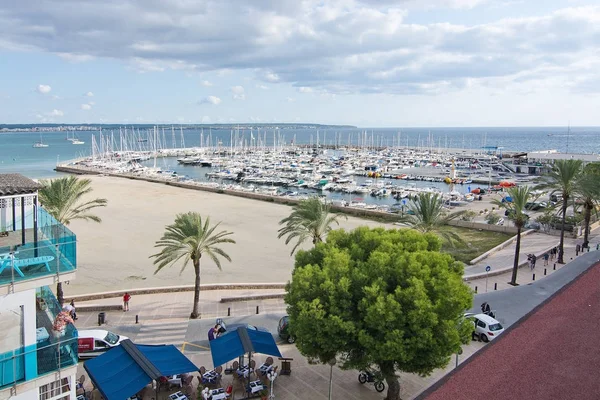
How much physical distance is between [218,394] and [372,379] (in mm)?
4853

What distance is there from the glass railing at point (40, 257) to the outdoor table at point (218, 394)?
5.58 metres

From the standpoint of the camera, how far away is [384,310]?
12.0 metres

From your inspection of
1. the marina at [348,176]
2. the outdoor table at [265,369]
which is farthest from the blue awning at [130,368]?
the marina at [348,176]

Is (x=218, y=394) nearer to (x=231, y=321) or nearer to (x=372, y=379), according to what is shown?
(x=372, y=379)

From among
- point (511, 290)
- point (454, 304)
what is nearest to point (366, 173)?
point (511, 290)

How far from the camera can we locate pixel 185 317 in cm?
2053

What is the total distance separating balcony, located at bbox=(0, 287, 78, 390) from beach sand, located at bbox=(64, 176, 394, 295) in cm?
1699

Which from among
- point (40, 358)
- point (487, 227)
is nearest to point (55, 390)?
point (40, 358)

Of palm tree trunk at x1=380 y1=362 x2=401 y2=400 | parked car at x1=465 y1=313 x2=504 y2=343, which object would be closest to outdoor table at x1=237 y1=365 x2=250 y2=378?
palm tree trunk at x1=380 y1=362 x2=401 y2=400

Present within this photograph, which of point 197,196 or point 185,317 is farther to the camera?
point 197,196

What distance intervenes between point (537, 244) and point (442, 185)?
50565 millimetres

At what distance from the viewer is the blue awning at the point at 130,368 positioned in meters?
12.4

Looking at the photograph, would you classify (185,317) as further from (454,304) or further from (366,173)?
(366,173)

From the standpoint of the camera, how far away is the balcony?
8.95m
